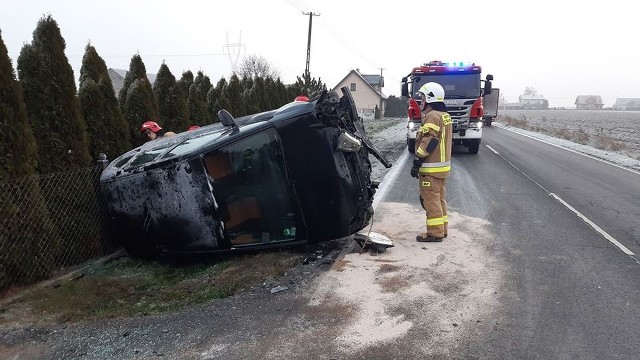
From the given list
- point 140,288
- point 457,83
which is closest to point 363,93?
point 457,83

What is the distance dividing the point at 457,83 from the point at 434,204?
933 centimetres

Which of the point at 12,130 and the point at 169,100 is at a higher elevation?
the point at 169,100

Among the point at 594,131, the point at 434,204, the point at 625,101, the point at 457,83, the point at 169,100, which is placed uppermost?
the point at 457,83

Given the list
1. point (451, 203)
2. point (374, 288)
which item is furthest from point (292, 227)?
point (451, 203)

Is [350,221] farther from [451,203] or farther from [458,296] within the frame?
[451,203]

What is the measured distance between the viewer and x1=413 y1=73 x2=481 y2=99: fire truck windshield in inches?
537

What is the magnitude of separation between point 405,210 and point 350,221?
249 cm

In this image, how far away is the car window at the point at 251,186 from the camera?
14.8 ft

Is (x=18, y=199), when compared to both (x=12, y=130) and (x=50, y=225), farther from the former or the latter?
(x=12, y=130)

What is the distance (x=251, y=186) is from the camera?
15.0ft

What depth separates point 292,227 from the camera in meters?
4.73

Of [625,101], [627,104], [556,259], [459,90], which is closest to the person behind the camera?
[556,259]

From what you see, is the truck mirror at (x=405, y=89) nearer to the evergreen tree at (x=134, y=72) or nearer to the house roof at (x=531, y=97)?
the evergreen tree at (x=134, y=72)

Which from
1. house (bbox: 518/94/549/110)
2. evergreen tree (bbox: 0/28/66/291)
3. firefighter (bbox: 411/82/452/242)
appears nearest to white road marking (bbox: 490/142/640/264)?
firefighter (bbox: 411/82/452/242)
